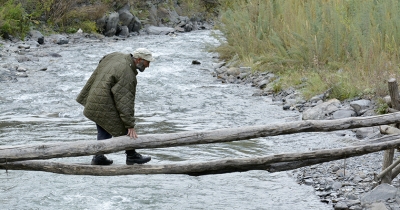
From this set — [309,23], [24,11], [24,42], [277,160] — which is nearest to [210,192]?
[277,160]

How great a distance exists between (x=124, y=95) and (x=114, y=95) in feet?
0.30

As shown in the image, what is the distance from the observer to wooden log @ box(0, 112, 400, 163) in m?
4.71

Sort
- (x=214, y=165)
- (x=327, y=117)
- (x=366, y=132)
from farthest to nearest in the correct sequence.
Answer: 1. (x=327, y=117)
2. (x=366, y=132)
3. (x=214, y=165)

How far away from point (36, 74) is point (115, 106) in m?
10.3

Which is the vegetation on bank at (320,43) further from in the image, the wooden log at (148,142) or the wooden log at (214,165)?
the wooden log at (148,142)

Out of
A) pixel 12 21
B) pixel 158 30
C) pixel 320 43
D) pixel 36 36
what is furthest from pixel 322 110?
pixel 158 30

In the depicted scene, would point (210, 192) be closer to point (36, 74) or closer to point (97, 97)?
point (97, 97)

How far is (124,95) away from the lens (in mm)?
5109

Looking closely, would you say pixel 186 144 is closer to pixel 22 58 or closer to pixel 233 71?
pixel 233 71

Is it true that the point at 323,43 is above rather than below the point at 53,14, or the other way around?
above

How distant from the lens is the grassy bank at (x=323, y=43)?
10195mm

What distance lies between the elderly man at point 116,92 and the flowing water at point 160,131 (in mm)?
698

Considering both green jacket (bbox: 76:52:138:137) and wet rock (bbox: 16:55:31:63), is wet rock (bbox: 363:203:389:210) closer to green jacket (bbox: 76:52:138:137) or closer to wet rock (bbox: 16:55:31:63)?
green jacket (bbox: 76:52:138:137)

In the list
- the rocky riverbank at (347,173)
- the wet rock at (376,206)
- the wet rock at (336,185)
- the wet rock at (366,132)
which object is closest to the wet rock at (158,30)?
the rocky riverbank at (347,173)
